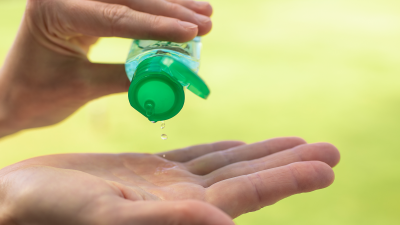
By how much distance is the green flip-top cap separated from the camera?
1.65 ft

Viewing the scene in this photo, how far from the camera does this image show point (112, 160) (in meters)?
0.68

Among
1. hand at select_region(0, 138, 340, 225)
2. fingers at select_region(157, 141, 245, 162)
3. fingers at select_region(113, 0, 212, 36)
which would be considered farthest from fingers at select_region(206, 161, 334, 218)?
fingers at select_region(113, 0, 212, 36)

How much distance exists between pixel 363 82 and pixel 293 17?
0.76 m

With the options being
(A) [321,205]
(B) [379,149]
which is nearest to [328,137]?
(B) [379,149]

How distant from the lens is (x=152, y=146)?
4.42 feet

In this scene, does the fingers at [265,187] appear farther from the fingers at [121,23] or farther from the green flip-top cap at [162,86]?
the fingers at [121,23]

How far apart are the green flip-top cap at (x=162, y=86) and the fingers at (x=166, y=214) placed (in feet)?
0.57

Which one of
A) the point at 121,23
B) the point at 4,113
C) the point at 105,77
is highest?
the point at 121,23

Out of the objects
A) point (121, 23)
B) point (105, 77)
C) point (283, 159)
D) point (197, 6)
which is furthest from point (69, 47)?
point (283, 159)

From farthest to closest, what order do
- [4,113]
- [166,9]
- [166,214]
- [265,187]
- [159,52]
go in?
1. [4,113]
2. [166,9]
3. [159,52]
4. [265,187]
5. [166,214]

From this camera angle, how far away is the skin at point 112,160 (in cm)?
41

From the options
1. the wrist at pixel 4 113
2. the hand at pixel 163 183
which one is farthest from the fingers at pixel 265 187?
the wrist at pixel 4 113

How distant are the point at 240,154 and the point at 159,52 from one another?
269mm

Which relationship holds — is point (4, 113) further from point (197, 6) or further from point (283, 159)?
point (283, 159)
